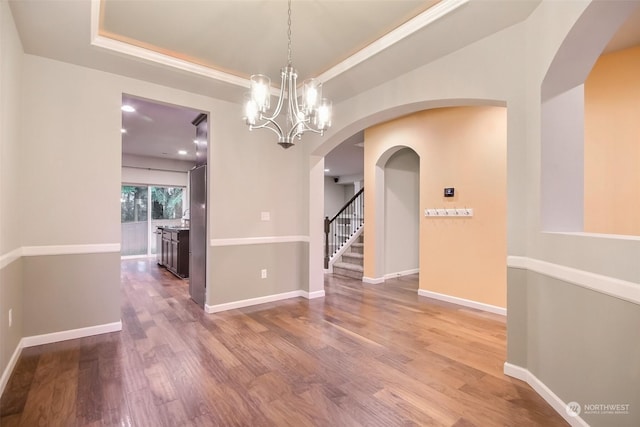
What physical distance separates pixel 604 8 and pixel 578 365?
1.96 metres

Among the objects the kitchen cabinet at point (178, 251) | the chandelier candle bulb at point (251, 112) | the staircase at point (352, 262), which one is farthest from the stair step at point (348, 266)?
the chandelier candle bulb at point (251, 112)

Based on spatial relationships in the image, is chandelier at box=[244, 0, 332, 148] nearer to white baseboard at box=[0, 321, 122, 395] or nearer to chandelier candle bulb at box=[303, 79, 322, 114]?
chandelier candle bulb at box=[303, 79, 322, 114]

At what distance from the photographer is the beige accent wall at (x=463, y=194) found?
3.73 meters

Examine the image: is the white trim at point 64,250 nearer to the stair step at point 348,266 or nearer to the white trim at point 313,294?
the white trim at point 313,294

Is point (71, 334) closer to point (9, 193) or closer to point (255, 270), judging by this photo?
point (9, 193)

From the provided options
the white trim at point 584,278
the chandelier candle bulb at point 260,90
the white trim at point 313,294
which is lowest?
the white trim at point 313,294

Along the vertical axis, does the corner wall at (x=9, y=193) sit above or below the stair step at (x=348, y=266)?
above

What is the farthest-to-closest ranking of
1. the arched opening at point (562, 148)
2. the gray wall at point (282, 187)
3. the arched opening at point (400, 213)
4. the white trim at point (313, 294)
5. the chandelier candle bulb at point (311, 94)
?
the arched opening at point (400, 213), the white trim at point (313, 294), the chandelier candle bulb at point (311, 94), the arched opening at point (562, 148), the gray wall at point (282, 187)

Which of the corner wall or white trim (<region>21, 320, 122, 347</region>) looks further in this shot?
white trim (<region>21, 320, 122, 347</region>)

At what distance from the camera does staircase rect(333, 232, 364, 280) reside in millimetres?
5848

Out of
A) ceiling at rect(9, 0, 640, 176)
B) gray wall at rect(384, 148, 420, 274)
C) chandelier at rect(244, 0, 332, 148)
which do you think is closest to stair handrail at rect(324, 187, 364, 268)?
gray wall at rect(384, 148, 420, 274)

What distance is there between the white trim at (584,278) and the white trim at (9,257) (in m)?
3.62

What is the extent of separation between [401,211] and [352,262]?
1485 mm

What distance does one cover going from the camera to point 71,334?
9.45 feet
